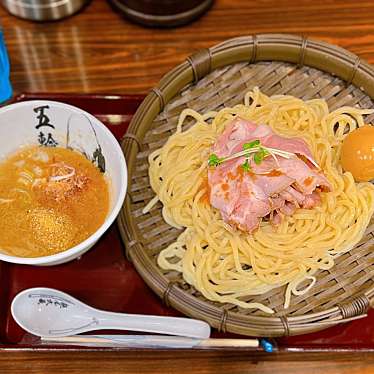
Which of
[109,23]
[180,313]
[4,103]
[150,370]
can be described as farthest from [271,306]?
[109,23]

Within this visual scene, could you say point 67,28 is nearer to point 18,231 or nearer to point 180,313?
point 18,231

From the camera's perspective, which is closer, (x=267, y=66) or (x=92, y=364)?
(x=92, y=364)

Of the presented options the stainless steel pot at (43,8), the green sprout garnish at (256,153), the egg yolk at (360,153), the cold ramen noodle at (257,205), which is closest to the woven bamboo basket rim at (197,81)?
the cold ramen noodle at (257,205)

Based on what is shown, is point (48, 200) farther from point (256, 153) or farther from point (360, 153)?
point (360, 153)

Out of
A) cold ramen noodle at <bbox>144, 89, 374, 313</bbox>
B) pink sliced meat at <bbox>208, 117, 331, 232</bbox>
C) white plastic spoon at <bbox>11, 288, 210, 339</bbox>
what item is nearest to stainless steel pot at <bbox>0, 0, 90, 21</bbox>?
cold ramen noodle at <bbox>144, 89, 374, 313</bbox>

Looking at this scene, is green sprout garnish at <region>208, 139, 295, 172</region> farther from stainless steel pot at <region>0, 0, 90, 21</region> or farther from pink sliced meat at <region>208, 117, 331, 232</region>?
stainless steel pot at <region>0, 0, 90, 21</region>

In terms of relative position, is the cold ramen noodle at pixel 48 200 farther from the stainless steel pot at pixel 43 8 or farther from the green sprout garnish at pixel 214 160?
the stainless steel pot at pixel 43 8
